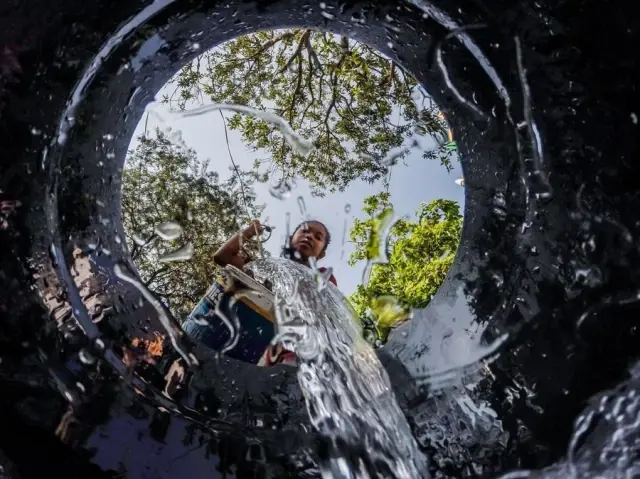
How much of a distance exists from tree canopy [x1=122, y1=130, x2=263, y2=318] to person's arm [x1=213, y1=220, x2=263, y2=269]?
7.4 inches

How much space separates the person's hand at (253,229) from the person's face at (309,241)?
0.26 meters

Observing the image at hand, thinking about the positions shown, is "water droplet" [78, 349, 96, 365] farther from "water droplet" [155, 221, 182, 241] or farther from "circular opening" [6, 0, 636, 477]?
"water droplet" [155, 221, 182, 241]

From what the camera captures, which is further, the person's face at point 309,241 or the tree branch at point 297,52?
the tree branch at point 297,52

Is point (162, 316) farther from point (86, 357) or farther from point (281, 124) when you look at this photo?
point (281, 124)

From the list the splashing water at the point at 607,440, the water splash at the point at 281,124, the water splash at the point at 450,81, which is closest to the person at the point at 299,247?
the water splash at the point at 281,124

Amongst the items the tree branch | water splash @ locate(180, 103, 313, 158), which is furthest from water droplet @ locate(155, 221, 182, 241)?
the tree branch

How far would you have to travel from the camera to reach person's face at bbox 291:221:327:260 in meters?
2.60

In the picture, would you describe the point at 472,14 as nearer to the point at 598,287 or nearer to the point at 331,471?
the point at 598,287

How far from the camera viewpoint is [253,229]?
2928mm

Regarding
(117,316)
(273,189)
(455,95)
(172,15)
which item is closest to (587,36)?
(455,95)

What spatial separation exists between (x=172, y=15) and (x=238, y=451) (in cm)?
107

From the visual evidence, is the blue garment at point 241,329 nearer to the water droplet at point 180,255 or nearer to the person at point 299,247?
the person at point 299,247

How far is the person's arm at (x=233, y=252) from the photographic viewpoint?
105 inches

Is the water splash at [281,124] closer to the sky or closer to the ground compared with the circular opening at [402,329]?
closer to the sky
